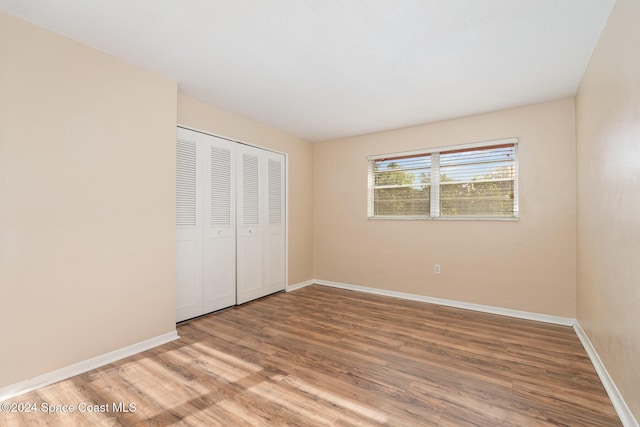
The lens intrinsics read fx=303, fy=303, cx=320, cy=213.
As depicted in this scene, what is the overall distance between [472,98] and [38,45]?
390 cm

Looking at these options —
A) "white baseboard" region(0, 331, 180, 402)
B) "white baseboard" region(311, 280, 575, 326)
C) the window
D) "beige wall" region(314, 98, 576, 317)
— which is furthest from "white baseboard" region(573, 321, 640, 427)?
"white baseboard" region(0, 331, 180, 402)

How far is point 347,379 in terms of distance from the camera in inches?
87.4

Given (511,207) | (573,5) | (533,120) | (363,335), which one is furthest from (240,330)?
(533,120)

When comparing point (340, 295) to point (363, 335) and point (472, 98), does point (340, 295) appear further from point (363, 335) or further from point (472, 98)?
point (472, 98)

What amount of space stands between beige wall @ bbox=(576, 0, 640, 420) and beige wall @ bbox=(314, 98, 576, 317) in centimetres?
67

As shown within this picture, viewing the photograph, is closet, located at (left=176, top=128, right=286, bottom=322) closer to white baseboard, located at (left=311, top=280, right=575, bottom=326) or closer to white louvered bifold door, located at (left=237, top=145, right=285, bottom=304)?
white louvered bifold door, located at (left=237, top=145, right=285, bottom=304)

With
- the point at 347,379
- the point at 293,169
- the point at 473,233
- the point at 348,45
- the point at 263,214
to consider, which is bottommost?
the point at 347,379

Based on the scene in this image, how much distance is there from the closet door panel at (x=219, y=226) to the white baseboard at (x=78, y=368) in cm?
85

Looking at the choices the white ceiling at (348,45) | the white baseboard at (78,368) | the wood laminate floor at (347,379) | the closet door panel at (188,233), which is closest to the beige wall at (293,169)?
the white ceiling at (348,45)

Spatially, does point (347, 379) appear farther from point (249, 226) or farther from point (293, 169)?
point (293, 169)

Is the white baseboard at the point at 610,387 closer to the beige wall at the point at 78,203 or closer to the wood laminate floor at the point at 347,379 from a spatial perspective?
the wood laminate floor at the point at 347,379

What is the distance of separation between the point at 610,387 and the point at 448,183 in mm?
2675

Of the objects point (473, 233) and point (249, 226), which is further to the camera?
point (249, 226)

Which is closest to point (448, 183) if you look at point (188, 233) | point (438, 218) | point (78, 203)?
point (438, 218)
